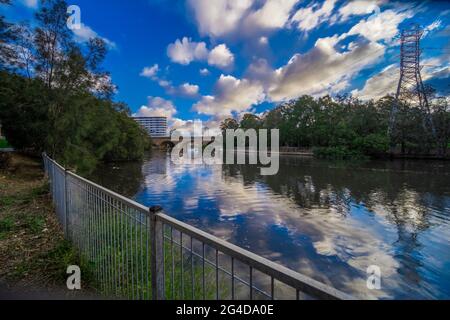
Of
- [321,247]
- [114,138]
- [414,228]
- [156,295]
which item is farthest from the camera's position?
[114,138]

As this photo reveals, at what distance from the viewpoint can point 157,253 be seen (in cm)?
213

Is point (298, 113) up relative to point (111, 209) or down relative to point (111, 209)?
up

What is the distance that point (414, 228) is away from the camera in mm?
8734

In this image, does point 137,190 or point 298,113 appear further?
point 298,113

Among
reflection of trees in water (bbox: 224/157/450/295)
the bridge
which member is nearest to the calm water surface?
reflection of trees in water (bbox: 224/157/450/295)

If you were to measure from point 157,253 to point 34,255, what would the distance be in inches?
119

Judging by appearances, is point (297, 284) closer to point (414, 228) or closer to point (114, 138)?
point (414, 228)

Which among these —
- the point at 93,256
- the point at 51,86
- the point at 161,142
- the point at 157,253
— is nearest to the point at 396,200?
the point at 93,256

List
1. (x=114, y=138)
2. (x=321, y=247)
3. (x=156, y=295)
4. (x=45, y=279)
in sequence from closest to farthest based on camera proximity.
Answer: (x=156, y=295) → (x=45, y=279) → (x=321, y=247) → (x=114, y=138)

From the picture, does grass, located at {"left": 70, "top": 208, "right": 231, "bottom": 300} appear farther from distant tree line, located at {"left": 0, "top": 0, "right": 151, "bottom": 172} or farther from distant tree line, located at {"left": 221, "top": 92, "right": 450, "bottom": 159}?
distant tree line, located at {"left": 221, "top": 92, "right": 450, "bottom": 159}

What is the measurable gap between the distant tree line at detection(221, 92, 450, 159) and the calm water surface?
25728 millimetres

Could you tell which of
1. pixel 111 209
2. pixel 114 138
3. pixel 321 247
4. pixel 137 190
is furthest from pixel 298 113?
pixel 111 209

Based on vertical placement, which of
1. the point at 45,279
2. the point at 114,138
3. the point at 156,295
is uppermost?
the point at 114,138

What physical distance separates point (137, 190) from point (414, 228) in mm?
13042
